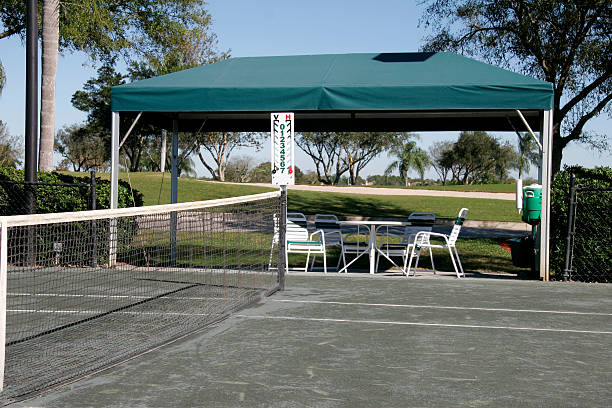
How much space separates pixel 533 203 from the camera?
10734 mm

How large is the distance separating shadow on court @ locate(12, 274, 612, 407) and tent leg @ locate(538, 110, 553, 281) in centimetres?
197

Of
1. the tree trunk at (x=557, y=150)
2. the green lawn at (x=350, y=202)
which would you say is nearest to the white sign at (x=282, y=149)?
the tree trunk at (x=557, y=150)

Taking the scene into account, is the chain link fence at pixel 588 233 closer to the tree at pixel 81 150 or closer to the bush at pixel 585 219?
the bush at pixel 585 219

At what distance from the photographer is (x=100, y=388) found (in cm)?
450

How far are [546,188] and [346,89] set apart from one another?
12.0 feet

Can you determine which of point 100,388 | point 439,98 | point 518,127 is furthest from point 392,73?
point 100,388

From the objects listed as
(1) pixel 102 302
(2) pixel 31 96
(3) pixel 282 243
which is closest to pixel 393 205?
(2) pixel 31 96

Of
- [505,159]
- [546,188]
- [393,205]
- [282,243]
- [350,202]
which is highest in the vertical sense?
[505,159]

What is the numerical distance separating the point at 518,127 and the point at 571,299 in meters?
5.81

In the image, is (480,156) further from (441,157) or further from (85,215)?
(85,215)

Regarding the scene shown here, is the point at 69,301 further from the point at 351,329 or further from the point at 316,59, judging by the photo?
the point at 316,59

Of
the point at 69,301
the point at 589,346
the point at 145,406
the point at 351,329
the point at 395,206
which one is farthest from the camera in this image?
the point at 395,206

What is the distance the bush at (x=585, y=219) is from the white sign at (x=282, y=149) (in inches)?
171

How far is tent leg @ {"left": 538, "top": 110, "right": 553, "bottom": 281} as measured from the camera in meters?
10.4
